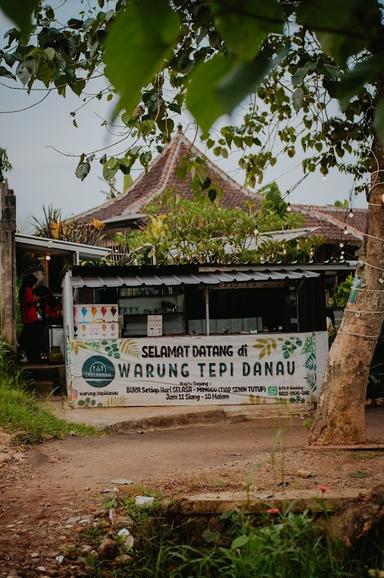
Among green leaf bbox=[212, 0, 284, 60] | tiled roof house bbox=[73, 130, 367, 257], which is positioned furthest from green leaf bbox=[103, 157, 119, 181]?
tiled roof house bbox=[73, 130, 367, 257]

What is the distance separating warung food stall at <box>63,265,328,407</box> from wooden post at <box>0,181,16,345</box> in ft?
4.10

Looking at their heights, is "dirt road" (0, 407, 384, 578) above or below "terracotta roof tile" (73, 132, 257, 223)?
below

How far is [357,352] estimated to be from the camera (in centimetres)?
615

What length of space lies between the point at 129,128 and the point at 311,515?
10.5 feet

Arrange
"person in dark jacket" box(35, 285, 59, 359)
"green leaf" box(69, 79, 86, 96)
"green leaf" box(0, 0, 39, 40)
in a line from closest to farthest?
"green leaf" box(0, 0, 39, 40) → "green leaf" box(69, 79, 86, 96) → "person in dark jacket" box(35, 285, 59, 359)

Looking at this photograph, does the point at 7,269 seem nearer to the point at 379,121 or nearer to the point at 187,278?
the point at 187,278

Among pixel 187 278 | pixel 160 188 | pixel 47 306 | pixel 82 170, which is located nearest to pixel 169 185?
pixel 160 188

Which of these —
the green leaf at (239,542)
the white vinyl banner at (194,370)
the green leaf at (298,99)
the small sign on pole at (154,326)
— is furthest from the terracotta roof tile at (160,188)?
the green leaf at (239,542)

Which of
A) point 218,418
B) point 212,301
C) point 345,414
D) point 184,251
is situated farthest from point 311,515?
point 184,251

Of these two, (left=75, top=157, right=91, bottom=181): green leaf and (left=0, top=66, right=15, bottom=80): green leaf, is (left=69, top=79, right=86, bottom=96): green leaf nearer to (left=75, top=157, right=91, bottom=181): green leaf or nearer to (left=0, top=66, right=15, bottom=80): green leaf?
(left=0, top=66, right=15, bottom=80): green leaf

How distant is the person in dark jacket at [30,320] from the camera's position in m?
12.4

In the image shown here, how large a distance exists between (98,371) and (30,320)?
262 cm

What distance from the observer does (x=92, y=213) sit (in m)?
22.9

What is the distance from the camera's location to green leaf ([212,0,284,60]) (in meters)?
0.86
